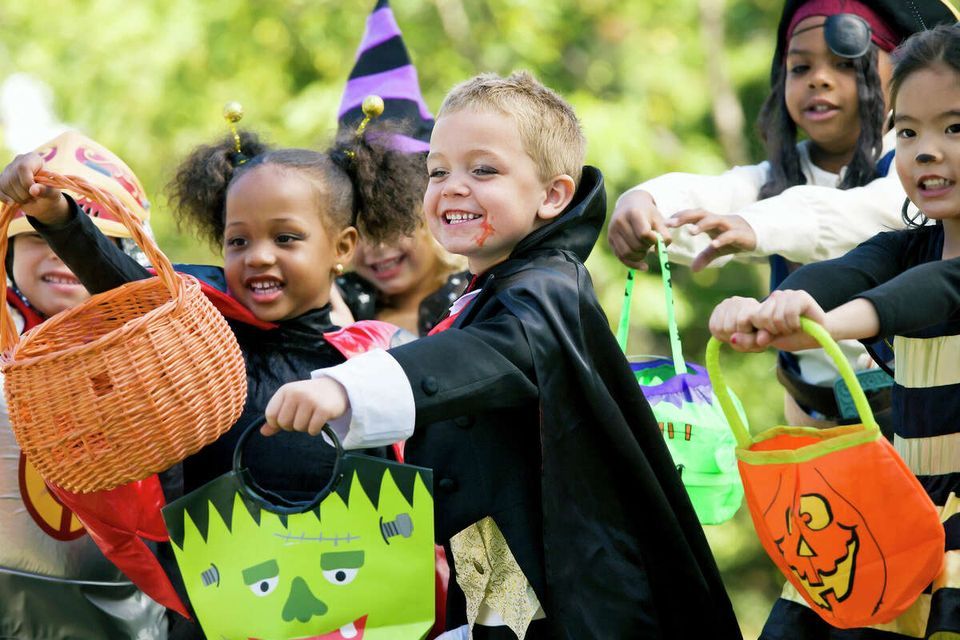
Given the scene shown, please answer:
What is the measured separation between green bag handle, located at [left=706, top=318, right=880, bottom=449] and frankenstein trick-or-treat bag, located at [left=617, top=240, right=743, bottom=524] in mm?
558

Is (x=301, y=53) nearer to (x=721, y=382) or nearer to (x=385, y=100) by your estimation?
(x=385, y=100)

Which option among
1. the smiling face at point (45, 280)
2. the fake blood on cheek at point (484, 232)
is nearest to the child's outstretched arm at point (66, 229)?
the smiling face at point (45, 280)

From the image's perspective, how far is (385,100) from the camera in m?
4.71

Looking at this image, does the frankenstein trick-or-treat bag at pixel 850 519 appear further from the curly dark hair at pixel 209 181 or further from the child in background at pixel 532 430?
the curly dark hair at pixel 209 181

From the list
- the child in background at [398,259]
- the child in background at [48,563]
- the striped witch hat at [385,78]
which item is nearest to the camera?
the child in background at [48,563]

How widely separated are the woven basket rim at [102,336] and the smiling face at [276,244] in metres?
0.27

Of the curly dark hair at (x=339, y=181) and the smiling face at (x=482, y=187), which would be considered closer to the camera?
the smiling face at (x=482, y=187)

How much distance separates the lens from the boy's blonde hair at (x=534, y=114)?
300 centimetres

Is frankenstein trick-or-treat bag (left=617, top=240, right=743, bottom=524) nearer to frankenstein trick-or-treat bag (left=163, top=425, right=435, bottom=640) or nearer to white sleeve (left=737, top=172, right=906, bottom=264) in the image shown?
white sleeve (left=737, top=172, right=906, bottom=264)

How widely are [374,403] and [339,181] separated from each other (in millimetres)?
1451

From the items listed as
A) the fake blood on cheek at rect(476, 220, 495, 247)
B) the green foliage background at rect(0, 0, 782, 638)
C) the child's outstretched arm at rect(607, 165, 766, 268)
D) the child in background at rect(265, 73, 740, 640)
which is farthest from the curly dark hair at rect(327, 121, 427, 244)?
the green foliage background at rect(0, 0, 782, 638)

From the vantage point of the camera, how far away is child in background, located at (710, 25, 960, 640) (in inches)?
99.0

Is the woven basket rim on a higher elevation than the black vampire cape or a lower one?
higher

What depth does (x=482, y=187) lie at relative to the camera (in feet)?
9.62
